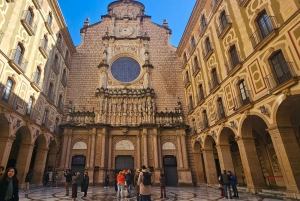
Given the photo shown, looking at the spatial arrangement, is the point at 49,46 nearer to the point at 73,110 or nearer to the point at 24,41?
the point at 24,41

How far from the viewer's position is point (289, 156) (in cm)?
869

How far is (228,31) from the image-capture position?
1369 cm

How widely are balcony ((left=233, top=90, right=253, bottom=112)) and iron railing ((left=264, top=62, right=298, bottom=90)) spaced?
1.59m

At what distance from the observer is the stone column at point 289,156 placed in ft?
27.4

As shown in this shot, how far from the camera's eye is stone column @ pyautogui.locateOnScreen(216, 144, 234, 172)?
1372cm

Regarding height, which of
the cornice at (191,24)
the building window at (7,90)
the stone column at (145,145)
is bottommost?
the stone column at (145,145)

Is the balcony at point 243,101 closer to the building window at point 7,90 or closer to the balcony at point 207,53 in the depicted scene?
the balcony at point 207,53

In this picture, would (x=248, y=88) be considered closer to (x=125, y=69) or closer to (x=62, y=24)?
(x=125, y=69)

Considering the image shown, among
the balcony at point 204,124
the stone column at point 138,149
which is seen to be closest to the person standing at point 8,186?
the balcony at point 204,124

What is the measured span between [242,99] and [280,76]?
304cm

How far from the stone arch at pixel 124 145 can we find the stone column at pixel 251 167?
A: 38.6 feet

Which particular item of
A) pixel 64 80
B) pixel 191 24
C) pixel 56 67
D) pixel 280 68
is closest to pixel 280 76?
pixel 280 68

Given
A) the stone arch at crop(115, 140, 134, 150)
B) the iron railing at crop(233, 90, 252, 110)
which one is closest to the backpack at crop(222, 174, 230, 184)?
the iron railing at crop(233, 90, 252, 110)

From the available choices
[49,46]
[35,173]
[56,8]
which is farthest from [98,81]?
[35,173]
